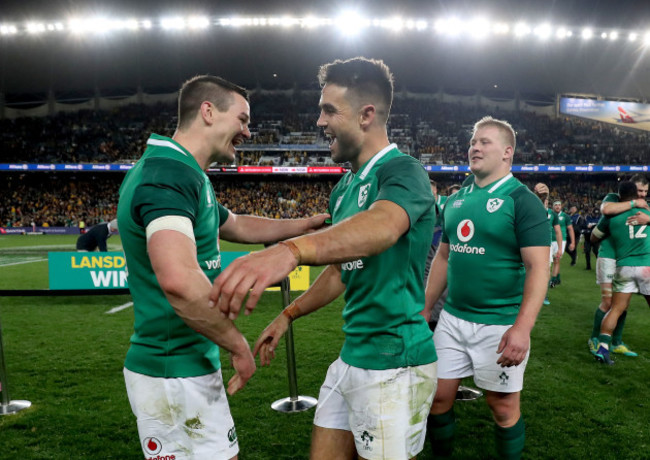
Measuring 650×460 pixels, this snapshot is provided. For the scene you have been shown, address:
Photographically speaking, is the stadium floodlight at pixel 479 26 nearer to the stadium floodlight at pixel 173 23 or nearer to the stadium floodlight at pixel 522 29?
the stadium floodlight at pixel 522 29

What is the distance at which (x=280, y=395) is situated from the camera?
4609mm

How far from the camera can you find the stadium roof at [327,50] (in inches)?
1088

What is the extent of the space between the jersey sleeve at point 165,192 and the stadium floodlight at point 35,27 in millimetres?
34850

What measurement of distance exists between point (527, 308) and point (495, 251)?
0.49 meters

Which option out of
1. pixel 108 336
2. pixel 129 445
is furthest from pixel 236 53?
pixel 129 445

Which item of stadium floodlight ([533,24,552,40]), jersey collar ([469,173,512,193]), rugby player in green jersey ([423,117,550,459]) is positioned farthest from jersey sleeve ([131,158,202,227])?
stadium floodlight ([533,24,552,40])

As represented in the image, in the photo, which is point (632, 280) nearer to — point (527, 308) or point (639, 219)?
point (639, 219)

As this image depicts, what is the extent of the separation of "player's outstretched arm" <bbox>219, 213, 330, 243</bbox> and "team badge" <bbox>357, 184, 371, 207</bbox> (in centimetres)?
67

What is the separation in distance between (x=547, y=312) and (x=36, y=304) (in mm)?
10128

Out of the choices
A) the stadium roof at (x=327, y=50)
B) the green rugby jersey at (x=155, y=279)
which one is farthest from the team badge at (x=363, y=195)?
the stadium roof at (x=327, y=50)

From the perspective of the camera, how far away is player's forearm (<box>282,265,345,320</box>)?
7.37ft

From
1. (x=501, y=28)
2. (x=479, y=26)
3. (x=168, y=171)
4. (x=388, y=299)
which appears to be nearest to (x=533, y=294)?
(x=388, y=299)

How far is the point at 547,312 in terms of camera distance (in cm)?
830

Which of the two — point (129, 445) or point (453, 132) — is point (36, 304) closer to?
point (129, 445)
